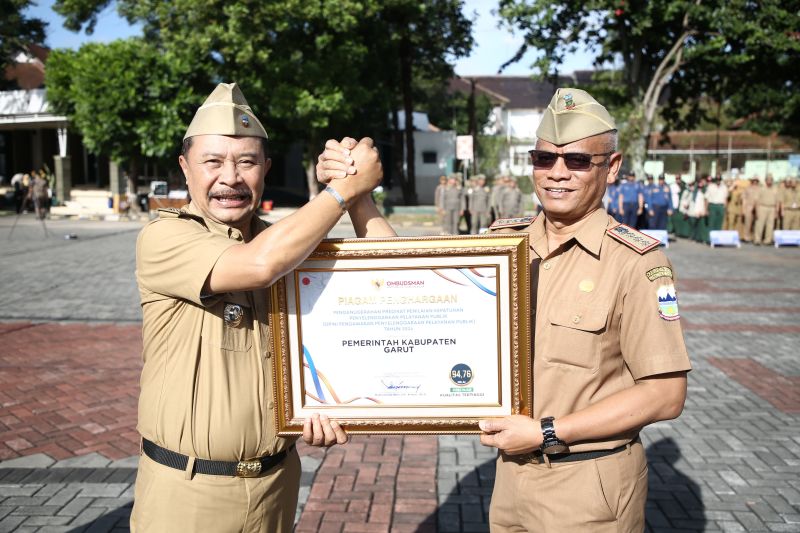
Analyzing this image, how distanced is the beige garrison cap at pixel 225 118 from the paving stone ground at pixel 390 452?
8.78 feet

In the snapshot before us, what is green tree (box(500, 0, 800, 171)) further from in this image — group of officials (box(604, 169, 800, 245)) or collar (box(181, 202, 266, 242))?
collar (box(181, 202, 266, 242))

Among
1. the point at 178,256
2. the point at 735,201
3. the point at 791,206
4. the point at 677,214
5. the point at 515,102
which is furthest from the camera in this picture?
the point at 515,102

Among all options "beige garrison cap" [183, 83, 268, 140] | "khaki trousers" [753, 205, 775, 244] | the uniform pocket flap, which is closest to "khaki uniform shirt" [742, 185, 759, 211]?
"khaki trousers" [753, 205, 775, 244]

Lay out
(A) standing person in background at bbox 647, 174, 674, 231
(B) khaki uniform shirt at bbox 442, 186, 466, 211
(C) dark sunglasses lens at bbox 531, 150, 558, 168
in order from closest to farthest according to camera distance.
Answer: (C) dark sunglasses lens at bbox 531, 150, 558, 168 < (A) standing person in background at bbox 647, 174, 674, 231 < (B) khaki uniform shirt at bbox 442, 186, 466, 211

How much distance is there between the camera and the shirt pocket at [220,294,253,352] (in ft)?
7.15

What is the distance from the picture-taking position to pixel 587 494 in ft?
7.20

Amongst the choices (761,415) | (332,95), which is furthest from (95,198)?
(761,415)

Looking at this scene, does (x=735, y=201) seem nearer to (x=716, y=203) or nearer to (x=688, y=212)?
(x=716, y=203)

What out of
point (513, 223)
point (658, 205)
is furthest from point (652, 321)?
point (658, 205)

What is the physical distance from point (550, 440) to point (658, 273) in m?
0.61

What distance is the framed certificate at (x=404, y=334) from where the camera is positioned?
207 cm

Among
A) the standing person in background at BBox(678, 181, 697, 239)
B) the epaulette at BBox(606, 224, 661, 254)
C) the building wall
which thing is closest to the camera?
the epaulette at BBox(606, 224, 661, 254)

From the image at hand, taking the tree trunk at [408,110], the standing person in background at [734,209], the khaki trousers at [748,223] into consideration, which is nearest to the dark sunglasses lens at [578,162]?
the khaki trousers at [748,223]

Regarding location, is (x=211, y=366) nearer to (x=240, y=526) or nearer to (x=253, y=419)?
(x=253, y=419)
